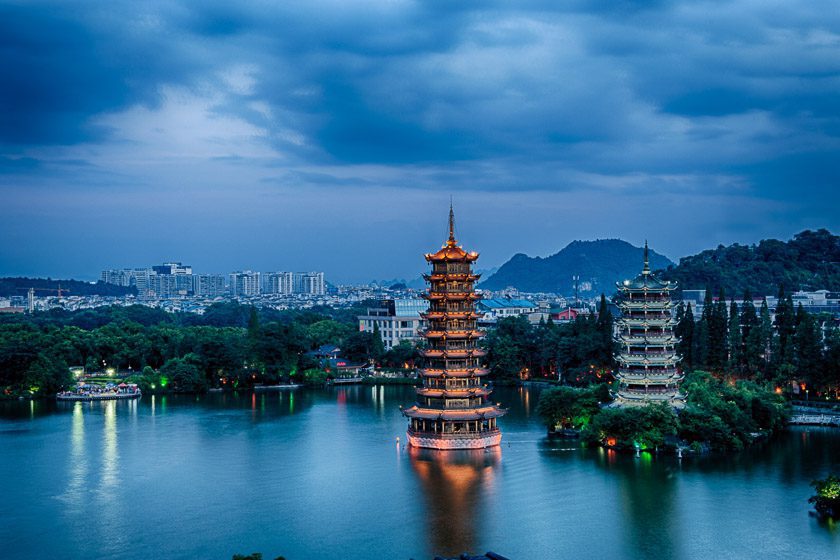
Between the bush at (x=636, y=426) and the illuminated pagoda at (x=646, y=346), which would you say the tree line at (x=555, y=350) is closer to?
the illuminated pagoda at (x=646, y=346)

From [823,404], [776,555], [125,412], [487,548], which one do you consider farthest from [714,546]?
[125,412]

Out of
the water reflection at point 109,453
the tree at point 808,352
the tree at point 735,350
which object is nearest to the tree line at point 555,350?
the tree at point 735,350

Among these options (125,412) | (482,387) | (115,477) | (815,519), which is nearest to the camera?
(815,519)

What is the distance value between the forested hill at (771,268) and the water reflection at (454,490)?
45.1m

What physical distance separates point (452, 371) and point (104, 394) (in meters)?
25.8

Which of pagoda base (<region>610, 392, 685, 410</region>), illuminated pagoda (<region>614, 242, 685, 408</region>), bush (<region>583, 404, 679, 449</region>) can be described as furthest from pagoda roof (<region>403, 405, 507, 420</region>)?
illuminated pagoda (<region>614, 242, 685, 408</region>)

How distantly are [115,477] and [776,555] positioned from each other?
67.3 ft

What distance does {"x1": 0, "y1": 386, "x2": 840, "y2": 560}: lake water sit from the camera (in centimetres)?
2406

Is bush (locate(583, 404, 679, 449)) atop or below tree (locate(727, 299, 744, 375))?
below

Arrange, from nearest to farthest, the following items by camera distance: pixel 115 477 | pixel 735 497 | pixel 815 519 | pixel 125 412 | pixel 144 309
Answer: pixel 815 519, pixel 735 497, pixel 115 477, pixel 125 412, pixel 144 309

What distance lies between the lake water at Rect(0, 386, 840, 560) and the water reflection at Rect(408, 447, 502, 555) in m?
0.10

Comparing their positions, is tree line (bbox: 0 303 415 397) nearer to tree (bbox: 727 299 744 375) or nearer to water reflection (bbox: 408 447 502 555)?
tree (bbox: 727 299 744 375)

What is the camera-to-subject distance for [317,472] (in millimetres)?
32438

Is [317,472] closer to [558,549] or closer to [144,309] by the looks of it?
[558,549]
